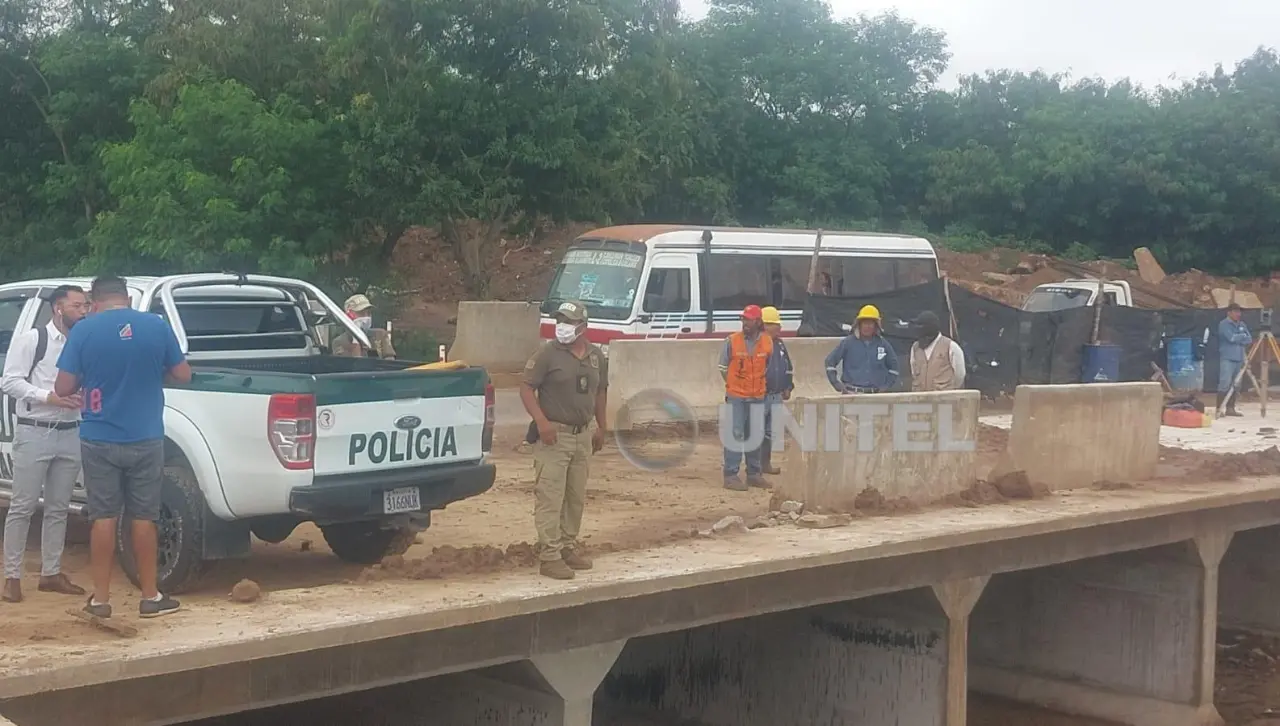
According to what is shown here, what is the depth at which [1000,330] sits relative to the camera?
1900cm

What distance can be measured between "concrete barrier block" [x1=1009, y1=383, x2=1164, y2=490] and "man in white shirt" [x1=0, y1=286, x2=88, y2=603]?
7.70 meters

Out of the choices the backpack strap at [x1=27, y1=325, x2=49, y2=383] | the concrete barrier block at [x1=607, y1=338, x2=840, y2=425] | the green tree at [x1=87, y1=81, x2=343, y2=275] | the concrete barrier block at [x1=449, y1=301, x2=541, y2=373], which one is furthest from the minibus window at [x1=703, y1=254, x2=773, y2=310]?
the backpack strap at [x1=27, y1=325, x2=49, y2=383]

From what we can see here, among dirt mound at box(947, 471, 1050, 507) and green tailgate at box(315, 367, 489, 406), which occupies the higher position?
green tailgate at box(315, 367, 489, 406)

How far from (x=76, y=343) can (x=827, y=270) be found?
15.4m

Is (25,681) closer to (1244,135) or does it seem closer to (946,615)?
(946,615)

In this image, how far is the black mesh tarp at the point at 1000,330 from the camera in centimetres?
1856

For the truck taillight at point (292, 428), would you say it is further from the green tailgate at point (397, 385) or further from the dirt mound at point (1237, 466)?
the dirt mound at point (1237, 466)

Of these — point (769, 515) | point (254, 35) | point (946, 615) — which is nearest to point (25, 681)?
point (769, 515)

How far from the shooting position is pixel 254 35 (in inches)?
865

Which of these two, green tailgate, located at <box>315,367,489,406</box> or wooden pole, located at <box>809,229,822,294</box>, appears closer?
green tailgate, located at <box>315,367,489,406</box>

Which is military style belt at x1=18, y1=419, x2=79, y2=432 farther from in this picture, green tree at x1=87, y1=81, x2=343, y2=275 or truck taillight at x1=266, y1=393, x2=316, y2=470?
green tree at x1=87, y1=81, x2=343, y2=275

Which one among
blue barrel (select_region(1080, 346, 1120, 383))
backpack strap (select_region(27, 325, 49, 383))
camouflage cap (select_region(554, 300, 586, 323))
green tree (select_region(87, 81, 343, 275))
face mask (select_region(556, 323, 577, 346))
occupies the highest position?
green tree (select_region(87, 81, 343, 275))

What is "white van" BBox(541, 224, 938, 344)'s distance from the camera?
18.0 metres

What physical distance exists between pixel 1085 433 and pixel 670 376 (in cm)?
509
